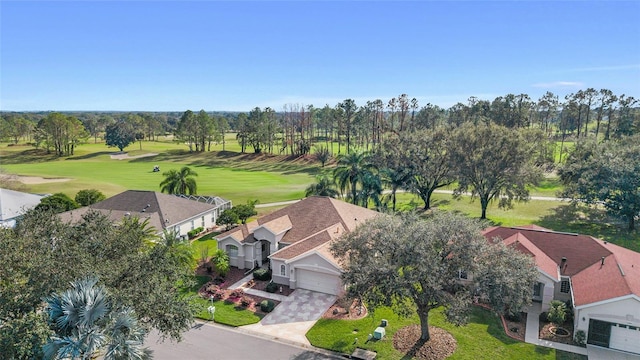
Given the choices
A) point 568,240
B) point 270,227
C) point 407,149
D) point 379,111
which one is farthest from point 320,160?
point 568,240

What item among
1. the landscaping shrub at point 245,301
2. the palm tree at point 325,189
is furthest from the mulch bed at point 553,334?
Answer: the palm tree at point 325,189

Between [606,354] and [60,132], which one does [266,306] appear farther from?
[60,132]

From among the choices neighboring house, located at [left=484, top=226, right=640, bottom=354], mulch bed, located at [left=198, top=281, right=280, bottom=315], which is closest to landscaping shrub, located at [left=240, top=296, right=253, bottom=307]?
mulch bed, located at [left=198, top=281, right=280, bottom=315]

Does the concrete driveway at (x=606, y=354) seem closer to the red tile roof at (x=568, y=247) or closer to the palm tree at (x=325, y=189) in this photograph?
the red tile roof at (x=568, y=247)

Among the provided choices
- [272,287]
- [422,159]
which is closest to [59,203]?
[272,287]

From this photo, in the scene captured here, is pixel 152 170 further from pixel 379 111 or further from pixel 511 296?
pixel 511 296

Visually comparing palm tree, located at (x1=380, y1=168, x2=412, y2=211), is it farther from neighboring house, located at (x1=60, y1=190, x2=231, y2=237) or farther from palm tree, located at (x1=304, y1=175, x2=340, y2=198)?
neighboring house, located at (x1=60, y1=190, x2=231, y2=237)

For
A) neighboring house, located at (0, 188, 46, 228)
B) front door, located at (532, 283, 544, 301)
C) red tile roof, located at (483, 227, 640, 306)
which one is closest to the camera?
red tile roof, located at (483, 227, 640, 306)
